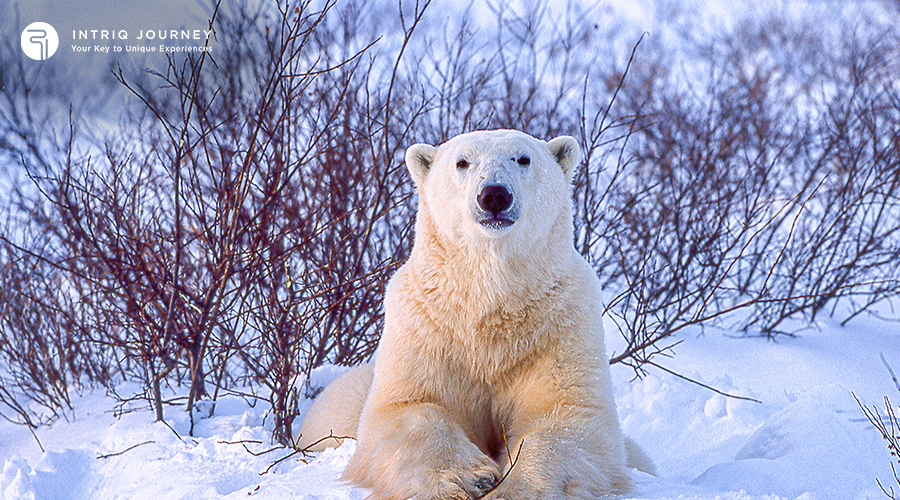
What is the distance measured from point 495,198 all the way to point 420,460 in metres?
0.75

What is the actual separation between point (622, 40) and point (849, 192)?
15.6 ft

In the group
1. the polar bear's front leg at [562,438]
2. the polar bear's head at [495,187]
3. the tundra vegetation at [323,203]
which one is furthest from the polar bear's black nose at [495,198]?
the tundra vegetation at [323,203]

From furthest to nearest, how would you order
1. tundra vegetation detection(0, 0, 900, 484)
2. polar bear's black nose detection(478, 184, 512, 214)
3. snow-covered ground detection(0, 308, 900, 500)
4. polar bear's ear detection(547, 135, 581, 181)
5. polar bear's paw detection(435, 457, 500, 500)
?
tundra vegetation detection(0, 0, 900, 484)
polar bear's ear detection(547, 135, 581, 181)
snow-covered ground detection(0, 308, 900, 500)
polar bear's black nose detection(478, 184, 512, 214)
polar bear's paw detection(435, 457, 500, 500)

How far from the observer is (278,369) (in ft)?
10.8

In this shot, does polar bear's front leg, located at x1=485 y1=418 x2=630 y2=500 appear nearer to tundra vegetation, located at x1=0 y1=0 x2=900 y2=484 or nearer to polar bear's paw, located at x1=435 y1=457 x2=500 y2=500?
polar bear's paw, located at x1=435 y1=457 x2=500 y2=500

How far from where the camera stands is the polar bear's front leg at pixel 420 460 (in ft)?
5.73

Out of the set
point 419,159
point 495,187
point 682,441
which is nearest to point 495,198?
point 495,187

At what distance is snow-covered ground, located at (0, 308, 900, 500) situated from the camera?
2.29 meters

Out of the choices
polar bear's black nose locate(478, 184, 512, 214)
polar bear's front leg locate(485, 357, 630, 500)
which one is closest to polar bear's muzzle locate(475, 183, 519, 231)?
polar bear's black nose locate(478, 184, 512, 214)

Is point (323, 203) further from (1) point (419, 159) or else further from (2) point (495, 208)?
(2) point (495, 208)

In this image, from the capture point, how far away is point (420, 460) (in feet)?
5.92

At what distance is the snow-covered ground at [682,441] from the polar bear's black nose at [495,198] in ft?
2.95

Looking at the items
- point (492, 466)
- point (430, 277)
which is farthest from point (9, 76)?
point (492, 466)

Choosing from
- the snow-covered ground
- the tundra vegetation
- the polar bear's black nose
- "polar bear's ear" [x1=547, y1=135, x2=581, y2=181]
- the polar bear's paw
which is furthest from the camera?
the tundra vegetation
